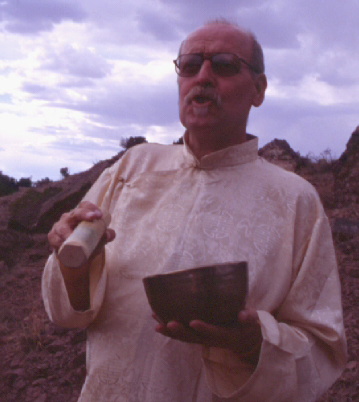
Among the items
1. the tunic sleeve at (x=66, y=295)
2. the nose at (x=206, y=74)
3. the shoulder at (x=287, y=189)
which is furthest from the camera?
the nose at (x=206, y=74)

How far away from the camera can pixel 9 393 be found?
17.3ft

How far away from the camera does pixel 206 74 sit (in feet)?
8.11

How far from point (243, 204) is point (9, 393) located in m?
3.80

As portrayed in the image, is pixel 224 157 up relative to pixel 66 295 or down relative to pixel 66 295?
up

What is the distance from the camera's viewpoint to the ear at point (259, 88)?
2672 millimetres

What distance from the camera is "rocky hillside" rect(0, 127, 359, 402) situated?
5.21m

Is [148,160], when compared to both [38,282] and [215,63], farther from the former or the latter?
[38,282]

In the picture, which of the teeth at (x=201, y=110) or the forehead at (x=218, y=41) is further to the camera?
the forehead at (x=218, y=41)

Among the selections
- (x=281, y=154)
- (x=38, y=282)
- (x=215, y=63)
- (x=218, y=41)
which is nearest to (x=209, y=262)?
(x=215, y=63)

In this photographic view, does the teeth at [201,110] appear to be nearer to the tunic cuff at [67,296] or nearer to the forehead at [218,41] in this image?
the forehead at [218,41]

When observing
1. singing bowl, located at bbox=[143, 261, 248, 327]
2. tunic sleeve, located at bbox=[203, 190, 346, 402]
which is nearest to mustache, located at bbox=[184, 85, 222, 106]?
tunic sleeve, located at bbox=[203, 190, 346, 402]

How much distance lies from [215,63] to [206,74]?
0.22ft

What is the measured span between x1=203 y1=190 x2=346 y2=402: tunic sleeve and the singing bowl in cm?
16

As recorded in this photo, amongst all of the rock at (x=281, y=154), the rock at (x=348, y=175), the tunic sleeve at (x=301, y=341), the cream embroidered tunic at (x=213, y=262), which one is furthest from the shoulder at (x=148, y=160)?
the rock at (x=281, y=154)
